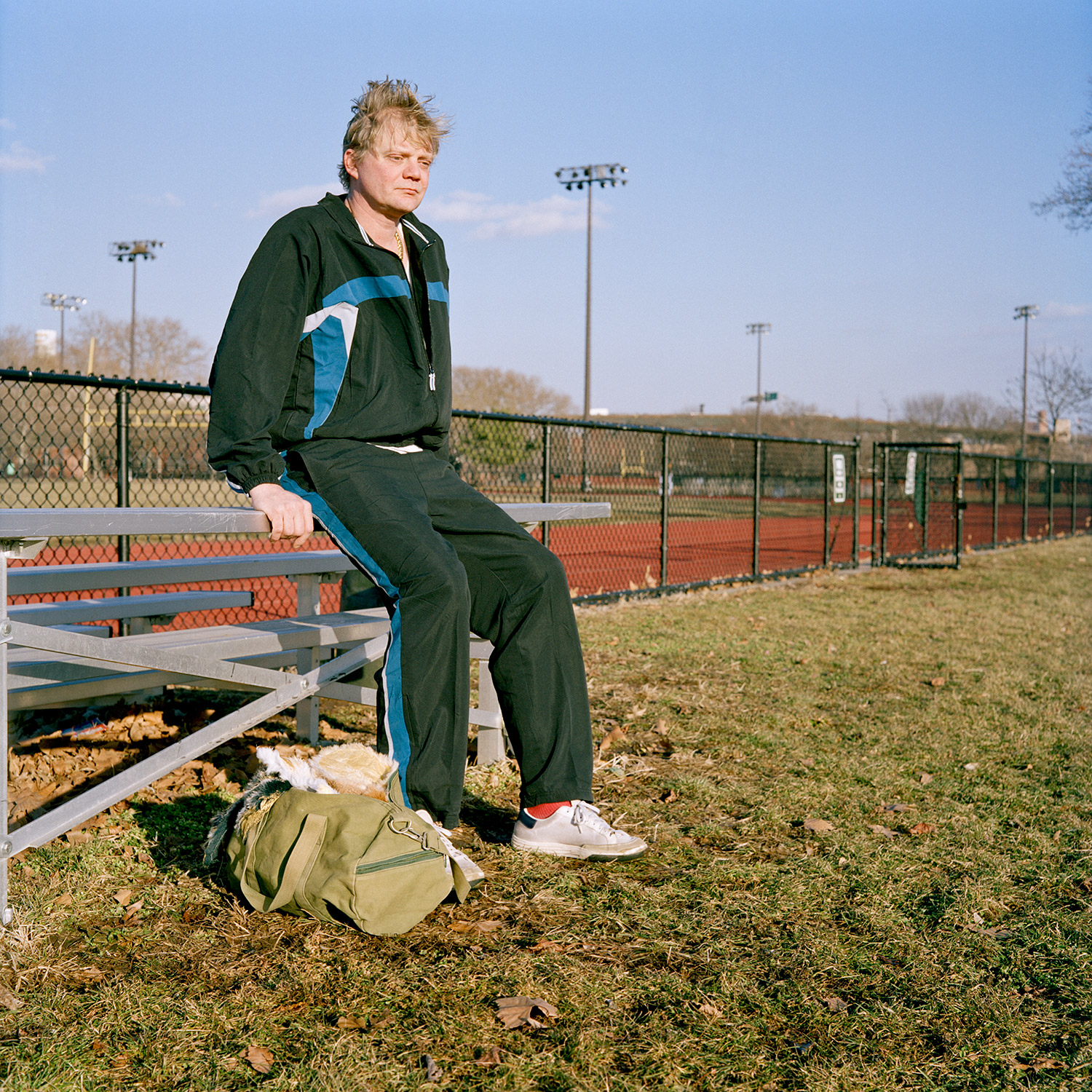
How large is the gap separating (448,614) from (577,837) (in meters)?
0.89

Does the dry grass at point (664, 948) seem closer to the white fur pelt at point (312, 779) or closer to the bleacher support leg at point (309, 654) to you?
the white fur pelt at point (312, 779)

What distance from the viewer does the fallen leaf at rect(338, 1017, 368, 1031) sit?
2.10 meters

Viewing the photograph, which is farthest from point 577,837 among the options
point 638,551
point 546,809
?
point 638,551

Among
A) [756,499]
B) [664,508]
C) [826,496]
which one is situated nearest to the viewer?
[664,508]

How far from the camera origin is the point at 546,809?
10.2ft

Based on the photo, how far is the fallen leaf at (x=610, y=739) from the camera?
452 cm

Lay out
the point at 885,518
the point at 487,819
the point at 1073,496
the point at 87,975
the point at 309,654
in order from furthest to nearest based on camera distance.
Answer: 1. the point at 1073,496
2. the point at 885,518
3. the point at 309,654
4. the point at 487,819
5. the point at 87,975

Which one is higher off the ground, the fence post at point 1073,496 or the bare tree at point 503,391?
the bare tree at point 503,391

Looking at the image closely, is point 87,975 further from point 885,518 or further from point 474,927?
point 885,518

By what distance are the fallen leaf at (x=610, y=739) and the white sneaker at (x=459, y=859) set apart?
1713 mm

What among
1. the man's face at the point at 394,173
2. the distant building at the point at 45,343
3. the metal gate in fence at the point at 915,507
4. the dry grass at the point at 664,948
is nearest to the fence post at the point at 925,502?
the metal gate in fence at the point at 915,507

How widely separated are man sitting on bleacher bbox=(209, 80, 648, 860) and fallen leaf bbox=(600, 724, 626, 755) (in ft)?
4.51

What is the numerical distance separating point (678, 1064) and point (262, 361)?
6.56 ft

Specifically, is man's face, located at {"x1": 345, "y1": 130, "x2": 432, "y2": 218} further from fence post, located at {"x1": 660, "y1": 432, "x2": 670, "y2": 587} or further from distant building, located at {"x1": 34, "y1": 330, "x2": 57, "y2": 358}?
distant building, located at {"x1": 34, "y1": 330, "x2": 57, "y2": 358}
